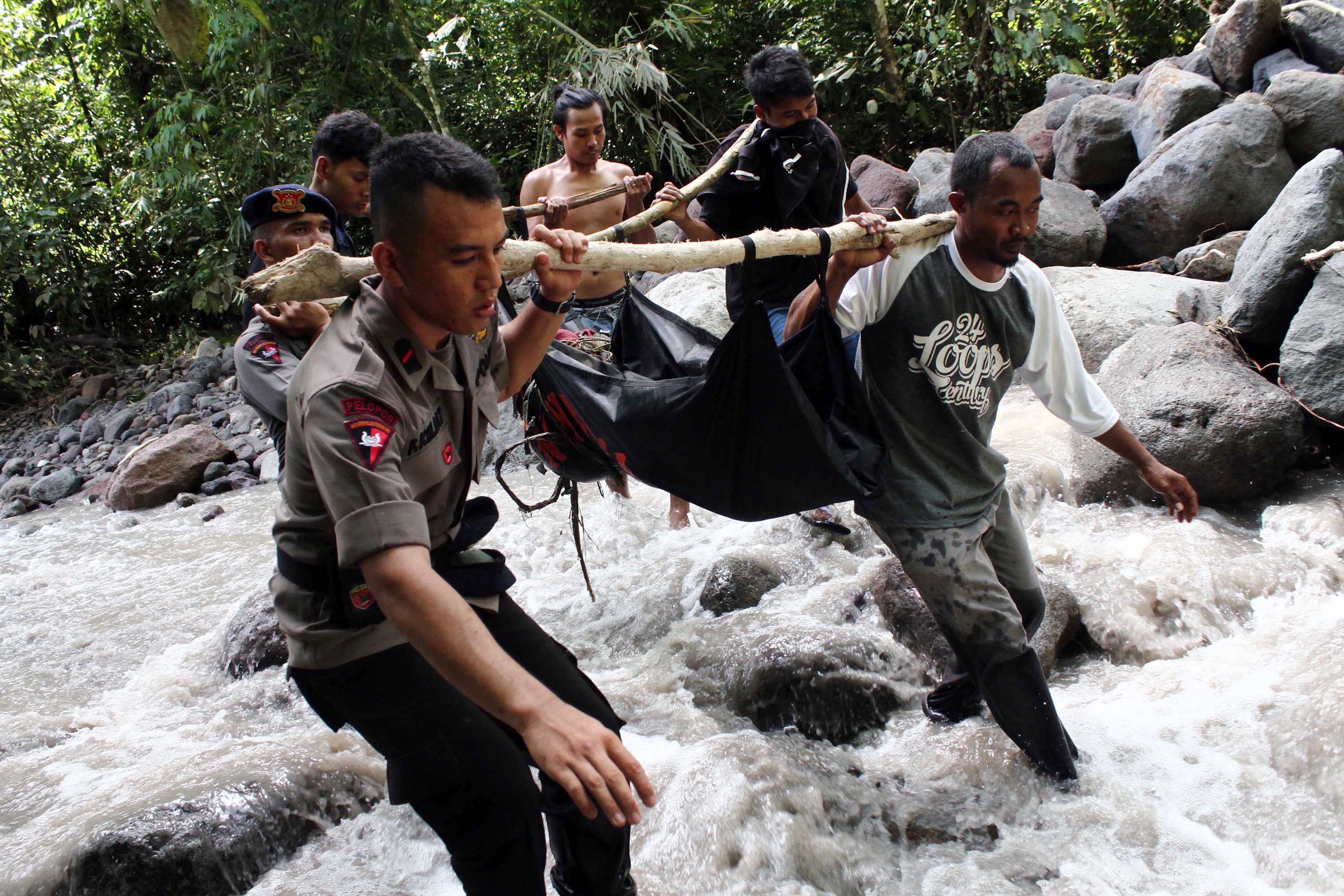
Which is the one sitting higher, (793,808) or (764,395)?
(764,395)

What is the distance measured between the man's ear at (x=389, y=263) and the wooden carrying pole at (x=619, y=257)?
130 mm

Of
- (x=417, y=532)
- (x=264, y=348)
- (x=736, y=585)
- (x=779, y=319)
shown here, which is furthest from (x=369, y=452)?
(x=736, y=585)

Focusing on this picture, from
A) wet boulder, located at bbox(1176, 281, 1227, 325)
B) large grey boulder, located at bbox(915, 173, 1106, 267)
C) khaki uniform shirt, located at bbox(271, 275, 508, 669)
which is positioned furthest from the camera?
large grey boulder, located at bbox(915, 173, 1106, 267)

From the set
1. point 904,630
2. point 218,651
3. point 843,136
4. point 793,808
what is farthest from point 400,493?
point 843,136

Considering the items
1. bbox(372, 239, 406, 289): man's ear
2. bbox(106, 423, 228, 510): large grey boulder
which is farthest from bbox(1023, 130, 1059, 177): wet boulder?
bbox(372, 239, 406, 289): man's ear

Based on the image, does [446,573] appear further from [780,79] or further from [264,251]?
[780,79]

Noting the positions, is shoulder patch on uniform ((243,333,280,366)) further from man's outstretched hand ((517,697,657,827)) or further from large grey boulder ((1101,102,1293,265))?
large grey boulder ((1101,102,1293,265))

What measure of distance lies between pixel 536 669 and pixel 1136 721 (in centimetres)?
207

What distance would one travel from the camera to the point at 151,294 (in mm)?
11016

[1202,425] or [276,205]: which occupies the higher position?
[276,205]

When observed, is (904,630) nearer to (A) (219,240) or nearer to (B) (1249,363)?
(B) (1249,363)

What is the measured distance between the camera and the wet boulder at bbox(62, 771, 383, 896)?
2510 mm

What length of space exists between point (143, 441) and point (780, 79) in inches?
275

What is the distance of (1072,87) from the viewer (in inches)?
360
